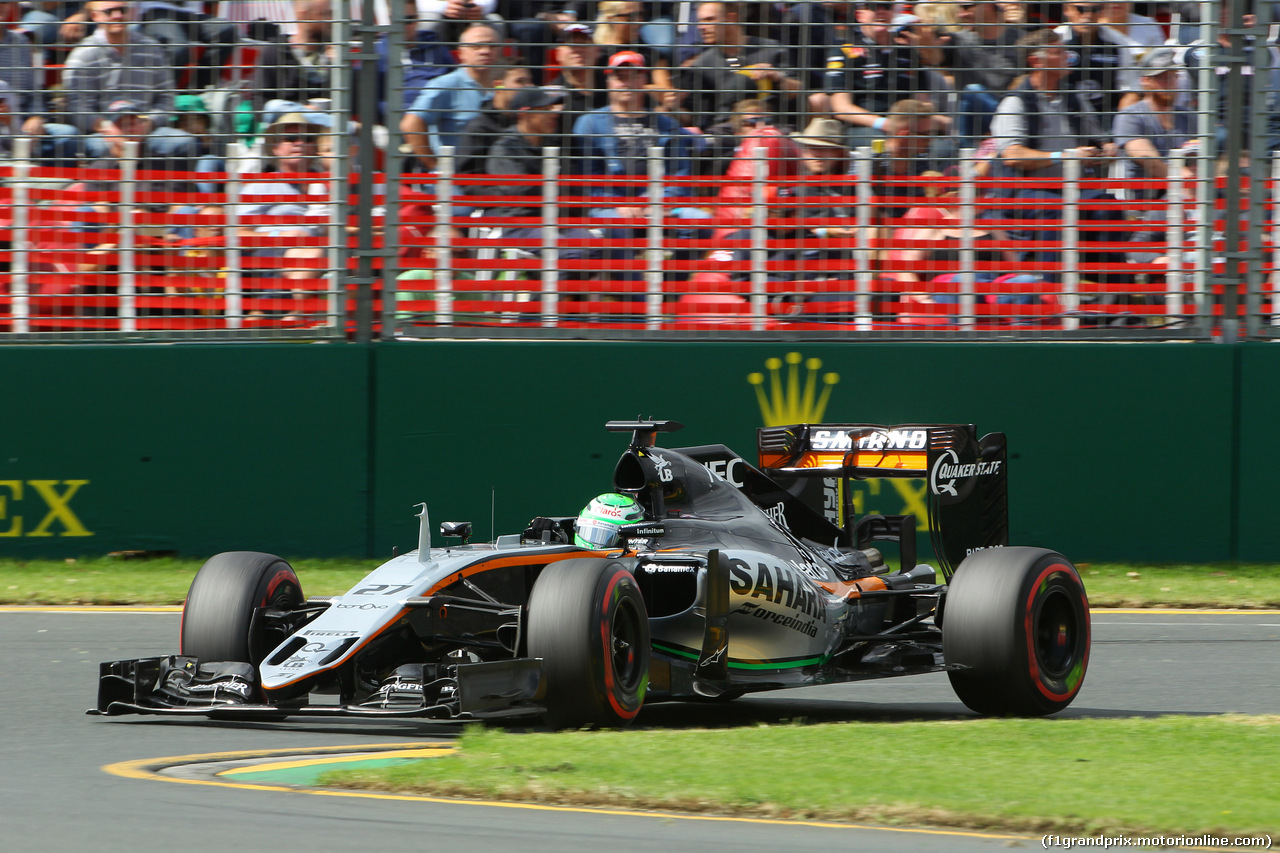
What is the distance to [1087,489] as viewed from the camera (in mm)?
12469

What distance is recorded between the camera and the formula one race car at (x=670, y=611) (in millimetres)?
6734

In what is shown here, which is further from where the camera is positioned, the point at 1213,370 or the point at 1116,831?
the point at 1213,370

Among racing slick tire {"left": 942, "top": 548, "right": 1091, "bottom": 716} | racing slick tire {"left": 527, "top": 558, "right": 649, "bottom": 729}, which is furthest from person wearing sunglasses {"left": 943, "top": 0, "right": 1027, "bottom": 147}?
racing slick tire {"left": 527, "top": 558, "right": 649, "bottom": 729}

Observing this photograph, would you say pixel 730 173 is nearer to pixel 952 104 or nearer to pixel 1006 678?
pixel 952 104

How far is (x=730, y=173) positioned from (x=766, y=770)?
746 centimetres

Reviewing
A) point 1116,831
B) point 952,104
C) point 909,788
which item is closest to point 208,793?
point 909,788

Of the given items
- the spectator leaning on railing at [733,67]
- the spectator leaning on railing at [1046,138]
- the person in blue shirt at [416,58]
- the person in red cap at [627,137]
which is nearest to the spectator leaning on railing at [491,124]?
the person in red cap at [627,137]

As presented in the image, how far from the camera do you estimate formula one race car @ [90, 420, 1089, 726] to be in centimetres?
673

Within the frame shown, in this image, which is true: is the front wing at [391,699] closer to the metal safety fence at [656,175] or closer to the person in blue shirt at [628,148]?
the metal safety fence at [656,175]

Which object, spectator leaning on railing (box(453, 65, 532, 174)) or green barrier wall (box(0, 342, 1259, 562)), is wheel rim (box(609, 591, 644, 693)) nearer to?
green barrier wall (box(0, 342, 1259, 562))

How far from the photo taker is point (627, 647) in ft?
23.1

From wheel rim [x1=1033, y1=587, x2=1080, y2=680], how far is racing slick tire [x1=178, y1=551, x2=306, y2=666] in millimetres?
3368

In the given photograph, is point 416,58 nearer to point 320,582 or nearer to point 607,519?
point 320,582

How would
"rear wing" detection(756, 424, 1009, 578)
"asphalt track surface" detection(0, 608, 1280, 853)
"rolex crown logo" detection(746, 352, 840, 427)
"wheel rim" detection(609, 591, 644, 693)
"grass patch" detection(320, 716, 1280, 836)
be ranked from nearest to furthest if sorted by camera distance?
"asphalt track surface" detection(0, 608, 1280, 853) < "grass patch" detection(320, 716, 1280, 836) < "wheel rim" detection(609, 591, 644, 693) < "rear wing" detection(756, 424, 1009, 578) < "rolex crown logo" detection(746, 352, 840, 427)
